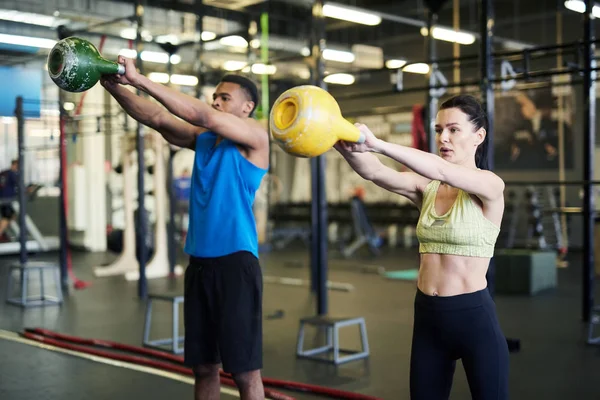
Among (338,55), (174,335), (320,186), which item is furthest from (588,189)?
(338,55)

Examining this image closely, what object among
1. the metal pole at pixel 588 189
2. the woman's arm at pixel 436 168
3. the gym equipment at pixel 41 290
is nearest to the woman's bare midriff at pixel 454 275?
the woman's arm at pixel 436 168

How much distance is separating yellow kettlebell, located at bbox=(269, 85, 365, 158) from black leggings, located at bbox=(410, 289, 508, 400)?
0.61 metres

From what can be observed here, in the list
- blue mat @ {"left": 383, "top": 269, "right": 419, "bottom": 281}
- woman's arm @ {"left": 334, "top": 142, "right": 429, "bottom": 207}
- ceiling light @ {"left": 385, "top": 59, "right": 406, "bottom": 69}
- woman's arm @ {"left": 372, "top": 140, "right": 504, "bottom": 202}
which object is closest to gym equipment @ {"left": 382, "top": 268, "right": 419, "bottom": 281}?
blue mat @ {"left": 383, "top": 269, "right": 419, "bottom": 281}

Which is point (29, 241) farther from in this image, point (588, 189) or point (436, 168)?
point (436, 168)

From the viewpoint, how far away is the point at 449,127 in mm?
1948

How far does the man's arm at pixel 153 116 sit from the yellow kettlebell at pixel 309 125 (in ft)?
2.63

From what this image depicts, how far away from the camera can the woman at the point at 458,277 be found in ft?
6.26

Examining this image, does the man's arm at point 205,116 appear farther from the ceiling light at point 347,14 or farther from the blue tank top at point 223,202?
the ceiling light at point 347,14

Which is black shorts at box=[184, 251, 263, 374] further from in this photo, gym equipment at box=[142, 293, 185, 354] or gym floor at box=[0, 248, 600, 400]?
gym equipment at box=[142, 293, 185, 354]

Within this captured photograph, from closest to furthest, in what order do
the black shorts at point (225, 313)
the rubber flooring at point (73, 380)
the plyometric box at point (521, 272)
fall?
the black shorts at point (225, 313)
the rubber flooring at point (73, 380)
the plyometric box at point (521, 272)

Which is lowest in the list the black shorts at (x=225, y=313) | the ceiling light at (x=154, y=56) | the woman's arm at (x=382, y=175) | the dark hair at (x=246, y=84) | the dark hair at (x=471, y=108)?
the black shorts at (x=225, y=313)

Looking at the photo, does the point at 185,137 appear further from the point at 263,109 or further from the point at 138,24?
the point at 138,24

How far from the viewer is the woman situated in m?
1.91

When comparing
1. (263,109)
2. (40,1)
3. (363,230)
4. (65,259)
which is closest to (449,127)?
(263,109)
